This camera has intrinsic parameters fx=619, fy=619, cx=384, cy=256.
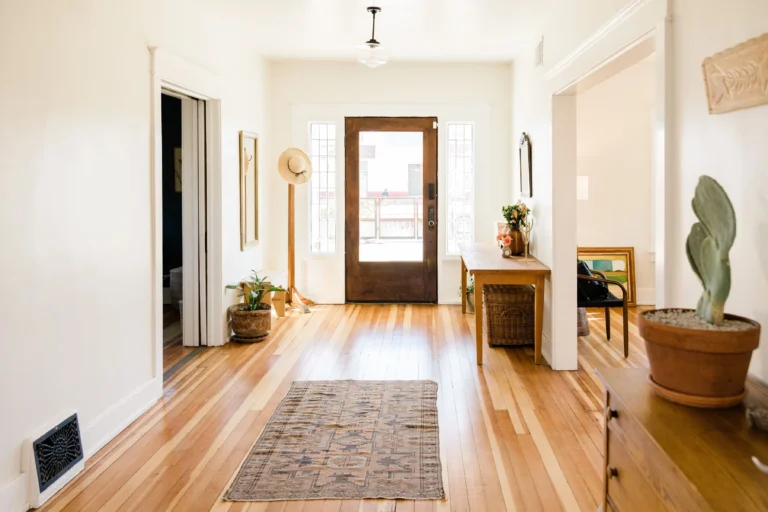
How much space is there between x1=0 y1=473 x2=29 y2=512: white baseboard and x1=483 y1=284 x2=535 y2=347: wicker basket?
11.8ft

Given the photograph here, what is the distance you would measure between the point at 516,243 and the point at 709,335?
3.88 meters

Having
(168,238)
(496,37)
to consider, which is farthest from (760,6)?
(168,238)

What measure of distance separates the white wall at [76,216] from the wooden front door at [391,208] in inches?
124

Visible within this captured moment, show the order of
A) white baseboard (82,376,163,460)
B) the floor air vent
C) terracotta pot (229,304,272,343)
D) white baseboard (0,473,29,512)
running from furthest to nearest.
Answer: terracotta pot (229,304,272,343) → white baseboard (82,376,163,460) → the floor air vent → white baseboard (0,473,29,512)

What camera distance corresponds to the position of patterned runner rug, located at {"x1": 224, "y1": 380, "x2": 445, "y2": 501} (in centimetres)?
271

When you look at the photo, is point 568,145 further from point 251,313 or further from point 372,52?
point 251,313

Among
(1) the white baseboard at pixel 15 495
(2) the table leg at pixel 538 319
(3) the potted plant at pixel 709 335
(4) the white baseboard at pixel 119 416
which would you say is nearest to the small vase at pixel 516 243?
(2) the table leg at pixel 538 319

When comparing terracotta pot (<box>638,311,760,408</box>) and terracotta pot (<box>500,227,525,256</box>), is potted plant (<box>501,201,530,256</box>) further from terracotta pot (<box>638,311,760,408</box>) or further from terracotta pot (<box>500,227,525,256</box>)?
terracotta pot (<box>638,311,760,408</box>)

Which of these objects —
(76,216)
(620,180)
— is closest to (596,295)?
(620,180)

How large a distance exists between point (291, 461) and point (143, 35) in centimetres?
261

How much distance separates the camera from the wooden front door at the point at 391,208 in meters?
7.13

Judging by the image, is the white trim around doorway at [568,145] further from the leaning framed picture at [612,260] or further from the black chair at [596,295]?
the leaning framed picture at [612,260]

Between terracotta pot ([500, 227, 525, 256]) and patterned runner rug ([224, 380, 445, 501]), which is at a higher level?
terracotta pot ([500, 227, 525, 256])

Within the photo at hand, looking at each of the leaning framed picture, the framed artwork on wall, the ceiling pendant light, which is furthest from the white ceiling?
the leaning framed picture
